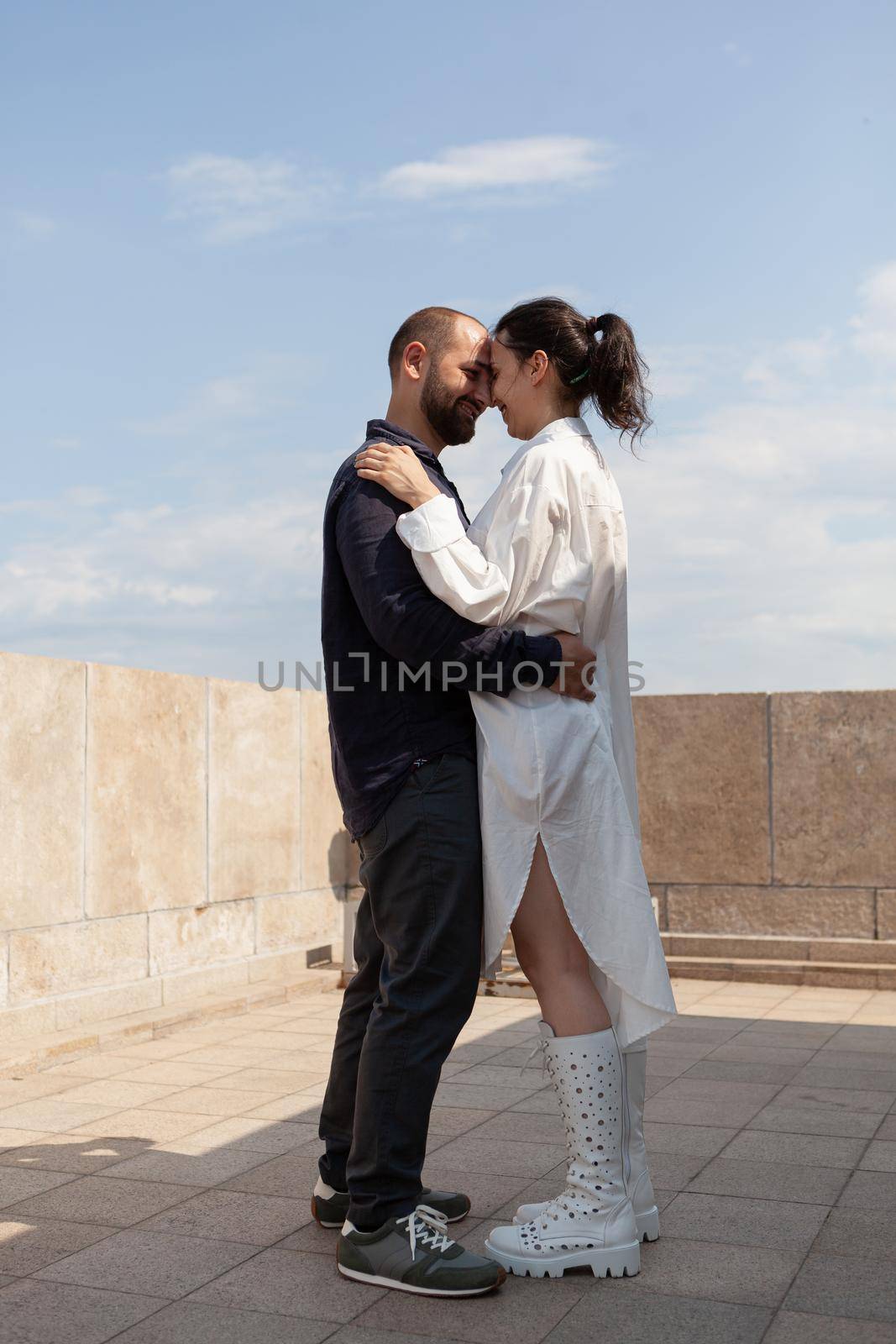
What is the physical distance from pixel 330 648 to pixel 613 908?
2.58 ft

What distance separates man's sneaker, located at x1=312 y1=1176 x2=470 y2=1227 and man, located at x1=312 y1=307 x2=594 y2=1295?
14 cm

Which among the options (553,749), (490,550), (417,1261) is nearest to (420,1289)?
(417,1261)

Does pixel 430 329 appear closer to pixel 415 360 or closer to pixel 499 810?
pixel 415 360

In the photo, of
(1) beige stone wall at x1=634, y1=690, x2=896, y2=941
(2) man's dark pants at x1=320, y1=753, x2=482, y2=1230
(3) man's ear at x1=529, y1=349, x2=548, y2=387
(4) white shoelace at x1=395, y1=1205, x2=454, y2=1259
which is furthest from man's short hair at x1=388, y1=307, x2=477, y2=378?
(1) beige stone wall at x1=634, y1=690, x2=896, y2=941

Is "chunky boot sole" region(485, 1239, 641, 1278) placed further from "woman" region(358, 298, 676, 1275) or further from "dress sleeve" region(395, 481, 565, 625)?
"dress sleeve" region(395, 481, 565, 625)

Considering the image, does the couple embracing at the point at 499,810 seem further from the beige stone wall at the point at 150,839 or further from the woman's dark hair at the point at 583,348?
the beige stone wall at the point at 150,839

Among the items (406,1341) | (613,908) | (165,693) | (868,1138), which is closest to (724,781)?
(165,693)

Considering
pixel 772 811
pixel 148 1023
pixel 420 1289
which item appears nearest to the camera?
pixel 420 1289

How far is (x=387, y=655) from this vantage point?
9.21 ft

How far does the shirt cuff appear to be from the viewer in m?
2.66

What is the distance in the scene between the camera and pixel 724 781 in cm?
770

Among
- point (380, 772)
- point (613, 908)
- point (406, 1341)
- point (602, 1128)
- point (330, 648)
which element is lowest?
point (406, 1341)

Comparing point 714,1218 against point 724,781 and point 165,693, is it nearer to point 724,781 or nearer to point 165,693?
point 165,693

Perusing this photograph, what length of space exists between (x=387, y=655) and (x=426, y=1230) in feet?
3.67
